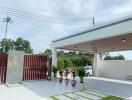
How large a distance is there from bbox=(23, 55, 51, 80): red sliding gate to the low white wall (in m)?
7.38

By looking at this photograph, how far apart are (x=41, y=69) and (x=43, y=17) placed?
18.4 feet

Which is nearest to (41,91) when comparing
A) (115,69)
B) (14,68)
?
(14,68)

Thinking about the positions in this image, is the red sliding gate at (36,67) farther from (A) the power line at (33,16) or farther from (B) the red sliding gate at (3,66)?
(A) the power line at (33,16)

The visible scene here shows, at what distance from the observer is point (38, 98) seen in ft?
24.5

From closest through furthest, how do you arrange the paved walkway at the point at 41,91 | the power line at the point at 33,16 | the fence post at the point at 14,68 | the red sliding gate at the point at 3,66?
the paved walkway at the point at 41,91, the fence post at the point at 14,68, the red sliding gate at the point at 3,66, the power line at the point at 33,16

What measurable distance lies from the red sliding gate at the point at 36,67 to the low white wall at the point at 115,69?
7.38m

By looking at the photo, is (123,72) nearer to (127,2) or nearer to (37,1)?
(127,2)

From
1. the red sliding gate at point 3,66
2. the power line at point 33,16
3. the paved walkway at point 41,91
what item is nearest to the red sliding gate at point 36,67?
the red sliding gate at point 3,66

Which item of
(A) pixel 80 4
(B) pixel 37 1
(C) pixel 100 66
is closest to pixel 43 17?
(B) pixel 37 1

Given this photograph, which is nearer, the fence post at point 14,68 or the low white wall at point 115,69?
the fence post at point 14,68

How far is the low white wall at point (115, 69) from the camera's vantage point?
16.7 m

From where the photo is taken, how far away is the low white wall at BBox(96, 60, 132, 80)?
658 inches

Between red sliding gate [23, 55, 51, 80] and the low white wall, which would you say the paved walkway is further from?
the low white wall

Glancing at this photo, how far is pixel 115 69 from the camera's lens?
58.2ft
